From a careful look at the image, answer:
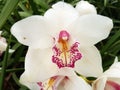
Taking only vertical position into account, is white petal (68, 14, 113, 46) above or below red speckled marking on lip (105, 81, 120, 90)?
above

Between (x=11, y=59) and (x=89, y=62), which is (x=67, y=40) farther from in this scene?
(x=11, y=59)

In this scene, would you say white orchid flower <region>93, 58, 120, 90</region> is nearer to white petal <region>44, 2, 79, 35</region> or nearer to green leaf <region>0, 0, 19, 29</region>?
white petal <region>44, 2, 79, 35</region>

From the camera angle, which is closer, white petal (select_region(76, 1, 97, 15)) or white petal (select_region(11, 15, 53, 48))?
white petal (select_region(11, 15, 53, 48))

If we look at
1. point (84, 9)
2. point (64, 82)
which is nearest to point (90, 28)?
point (84, 9)

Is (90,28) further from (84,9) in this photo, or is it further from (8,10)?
(8,10)

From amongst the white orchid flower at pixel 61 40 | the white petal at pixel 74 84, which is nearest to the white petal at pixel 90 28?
the white orchid flower at pixel 61 40

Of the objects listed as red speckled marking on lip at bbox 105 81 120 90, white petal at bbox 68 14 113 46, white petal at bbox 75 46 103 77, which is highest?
white petal at bbox 68 14 113 46

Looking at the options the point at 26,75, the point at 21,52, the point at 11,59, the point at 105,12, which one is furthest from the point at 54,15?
the point at 105,12

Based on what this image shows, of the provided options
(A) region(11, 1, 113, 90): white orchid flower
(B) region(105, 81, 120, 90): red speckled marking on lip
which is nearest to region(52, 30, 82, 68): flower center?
(A) region(11, 1, 113, 90): white orchid flower
